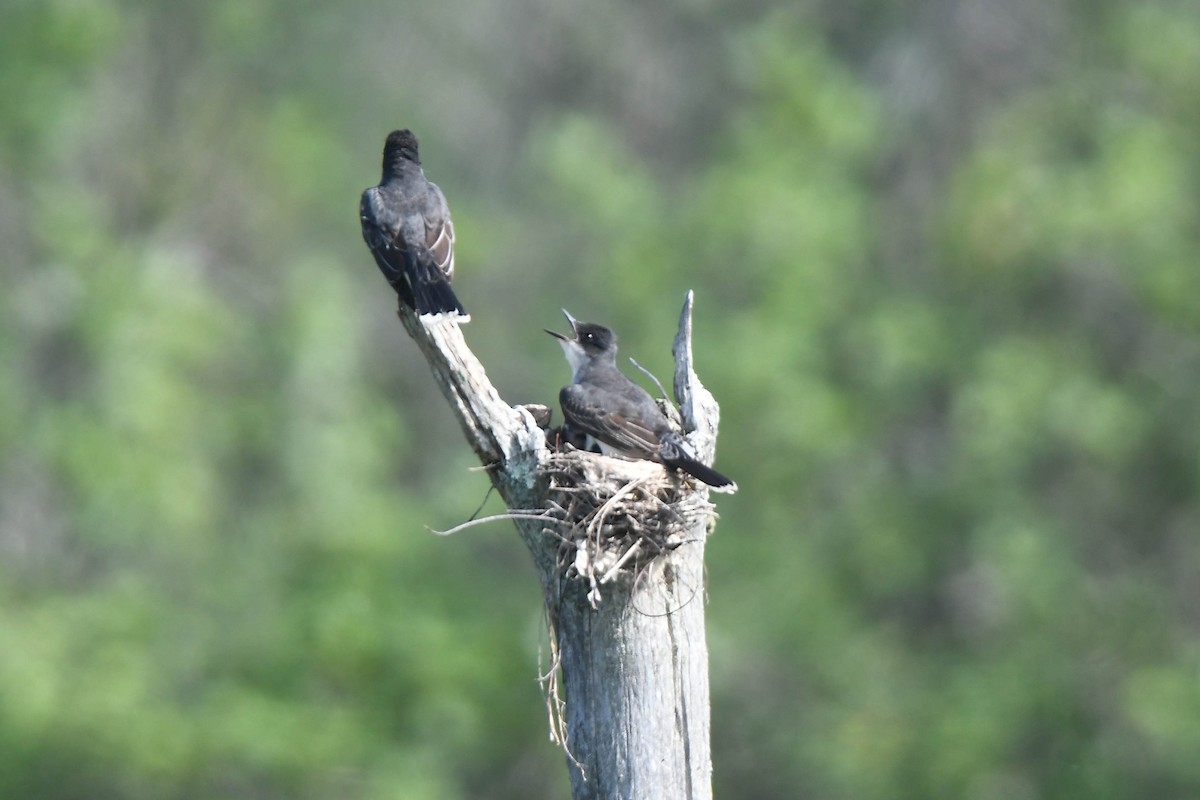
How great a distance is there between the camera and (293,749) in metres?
18.1

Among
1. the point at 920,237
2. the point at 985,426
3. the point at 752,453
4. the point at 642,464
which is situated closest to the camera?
the point at 642,464

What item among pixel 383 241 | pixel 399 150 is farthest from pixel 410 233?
pixel 399 150

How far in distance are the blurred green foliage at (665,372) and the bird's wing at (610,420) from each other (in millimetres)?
10246

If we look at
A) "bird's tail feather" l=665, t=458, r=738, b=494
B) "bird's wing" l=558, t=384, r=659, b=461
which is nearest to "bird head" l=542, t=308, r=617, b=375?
"bird's wing" l=558, t=384, r=659, b=461

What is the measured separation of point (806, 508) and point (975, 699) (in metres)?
3.83

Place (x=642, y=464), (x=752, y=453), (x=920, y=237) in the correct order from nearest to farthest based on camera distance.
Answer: (x=642, y=464), (x=752, y=453), (x=920, y=237)

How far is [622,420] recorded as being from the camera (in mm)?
7926

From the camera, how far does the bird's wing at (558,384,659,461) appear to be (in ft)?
25.3

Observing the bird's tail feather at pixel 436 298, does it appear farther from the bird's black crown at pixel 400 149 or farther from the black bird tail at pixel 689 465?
the bird's black crown at pixel 400 149

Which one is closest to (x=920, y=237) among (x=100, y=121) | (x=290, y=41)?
(x=290, y=41)

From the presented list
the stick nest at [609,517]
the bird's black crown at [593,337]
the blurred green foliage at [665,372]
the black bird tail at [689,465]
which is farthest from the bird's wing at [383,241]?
the blurred green foliage at [665,372]

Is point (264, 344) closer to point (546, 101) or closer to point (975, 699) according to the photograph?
point (546, 101)

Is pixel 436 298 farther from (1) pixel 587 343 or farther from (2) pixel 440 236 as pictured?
(1) pixel 587 343

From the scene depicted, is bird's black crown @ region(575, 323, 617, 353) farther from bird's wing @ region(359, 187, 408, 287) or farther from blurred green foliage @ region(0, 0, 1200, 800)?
blurred green foliage @ region(0, 0, 1200, 800)
